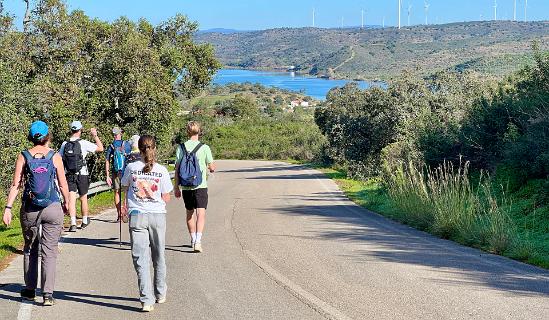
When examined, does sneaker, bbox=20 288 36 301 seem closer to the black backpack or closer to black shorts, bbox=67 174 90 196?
the black backpack

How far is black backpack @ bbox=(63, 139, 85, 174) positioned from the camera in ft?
41.4

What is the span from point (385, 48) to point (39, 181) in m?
148

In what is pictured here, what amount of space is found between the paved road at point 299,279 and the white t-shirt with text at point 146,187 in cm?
106

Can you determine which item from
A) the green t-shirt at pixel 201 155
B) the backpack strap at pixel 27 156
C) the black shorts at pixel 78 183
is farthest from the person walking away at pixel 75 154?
the backpack strap at pixel 27 156

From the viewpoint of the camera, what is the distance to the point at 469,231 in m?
12.4

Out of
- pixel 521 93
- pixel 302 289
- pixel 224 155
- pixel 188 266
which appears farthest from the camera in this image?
pixel 224 155

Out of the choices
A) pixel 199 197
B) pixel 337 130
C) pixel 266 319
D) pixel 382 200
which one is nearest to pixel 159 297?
pixel 266 319

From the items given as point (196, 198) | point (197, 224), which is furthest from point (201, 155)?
point (197, 224)

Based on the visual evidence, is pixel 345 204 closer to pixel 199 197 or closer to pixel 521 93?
pixel 521 93

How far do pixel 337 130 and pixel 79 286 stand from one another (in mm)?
38431

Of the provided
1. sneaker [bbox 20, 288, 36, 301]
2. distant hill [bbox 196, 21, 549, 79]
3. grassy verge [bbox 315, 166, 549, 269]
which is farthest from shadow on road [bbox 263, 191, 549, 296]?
distant hill [bbox 196, 21, 549, 79]

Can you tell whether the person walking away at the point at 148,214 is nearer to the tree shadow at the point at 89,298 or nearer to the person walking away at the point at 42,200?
the tree shadow at the point at 89,298

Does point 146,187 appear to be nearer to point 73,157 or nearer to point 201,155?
point 201,155

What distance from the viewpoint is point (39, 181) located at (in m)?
7.75
